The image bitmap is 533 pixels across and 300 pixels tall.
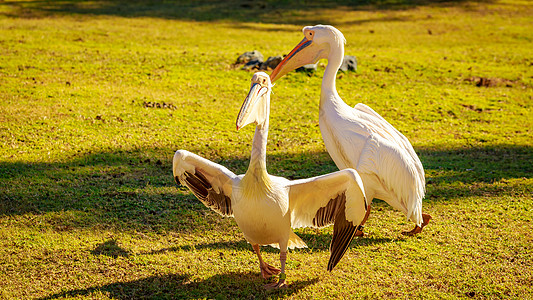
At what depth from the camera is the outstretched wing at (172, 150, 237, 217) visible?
423 cm

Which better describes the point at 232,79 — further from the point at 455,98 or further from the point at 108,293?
the point at 108,293

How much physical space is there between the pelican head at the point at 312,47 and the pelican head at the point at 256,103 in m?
1.66

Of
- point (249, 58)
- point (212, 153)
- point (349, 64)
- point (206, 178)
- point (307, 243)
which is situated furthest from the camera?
point (249, 58)

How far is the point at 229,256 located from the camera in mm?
4902

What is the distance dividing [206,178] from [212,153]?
297cm

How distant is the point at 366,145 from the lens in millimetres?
5086

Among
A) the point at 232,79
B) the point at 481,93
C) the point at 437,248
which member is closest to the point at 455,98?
the point at 481,93

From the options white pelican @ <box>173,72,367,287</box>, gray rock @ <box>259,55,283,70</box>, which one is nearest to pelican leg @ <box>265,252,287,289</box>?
white pelican @ <box>173,72,367,287</box>

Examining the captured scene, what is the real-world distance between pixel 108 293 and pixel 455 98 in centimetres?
807

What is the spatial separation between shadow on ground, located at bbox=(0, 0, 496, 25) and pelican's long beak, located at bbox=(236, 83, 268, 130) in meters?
12.8

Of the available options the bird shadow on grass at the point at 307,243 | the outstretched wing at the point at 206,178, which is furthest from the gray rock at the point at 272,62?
the outstretched wing at the point at 206,178

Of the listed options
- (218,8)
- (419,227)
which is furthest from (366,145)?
(218,8)

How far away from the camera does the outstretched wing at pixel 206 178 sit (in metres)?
4.23

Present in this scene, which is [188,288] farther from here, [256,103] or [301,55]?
[301,55]
